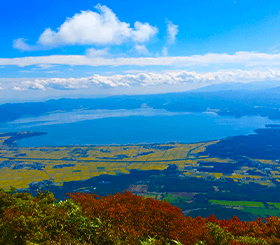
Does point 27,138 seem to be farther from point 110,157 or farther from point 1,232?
point 1,232

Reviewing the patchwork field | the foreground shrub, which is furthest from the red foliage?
the patchwork field

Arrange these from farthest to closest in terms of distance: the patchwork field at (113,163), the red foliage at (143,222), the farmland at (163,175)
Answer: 1. the patchwork field at (113,163)
2. the farmland at (163,175)
3. the red foliage at (143,222)

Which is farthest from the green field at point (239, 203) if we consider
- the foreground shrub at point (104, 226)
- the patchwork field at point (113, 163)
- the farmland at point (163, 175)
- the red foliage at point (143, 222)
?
the red foliage at point (143, 222)

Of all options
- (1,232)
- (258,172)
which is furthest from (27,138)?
(1,232)

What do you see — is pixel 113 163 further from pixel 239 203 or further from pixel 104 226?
pixel 104 226

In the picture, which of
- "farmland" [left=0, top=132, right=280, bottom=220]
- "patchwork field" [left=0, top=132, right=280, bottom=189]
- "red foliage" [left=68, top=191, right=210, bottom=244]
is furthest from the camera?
"patchwork field" [left=0, top=132, right=280, bottom=189]

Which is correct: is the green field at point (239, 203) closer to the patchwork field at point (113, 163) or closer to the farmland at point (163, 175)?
the farmland at point (163, 175)

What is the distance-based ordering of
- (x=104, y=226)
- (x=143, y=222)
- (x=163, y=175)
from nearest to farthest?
(x=104, y=226), (x=143, y=222), (x=163, y=175)

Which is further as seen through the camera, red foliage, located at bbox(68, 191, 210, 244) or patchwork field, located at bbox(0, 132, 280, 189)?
patchwork field, located at bbox(0, 132, 280, 189)

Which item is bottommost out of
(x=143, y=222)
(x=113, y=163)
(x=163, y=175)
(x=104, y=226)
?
(x=163, y=175)

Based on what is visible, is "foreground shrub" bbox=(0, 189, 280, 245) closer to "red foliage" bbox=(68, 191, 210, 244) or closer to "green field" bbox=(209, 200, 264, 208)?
"red foliage" bbox=(68, 191, 210, 244)

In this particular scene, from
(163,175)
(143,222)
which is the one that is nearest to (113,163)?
(163,175)
